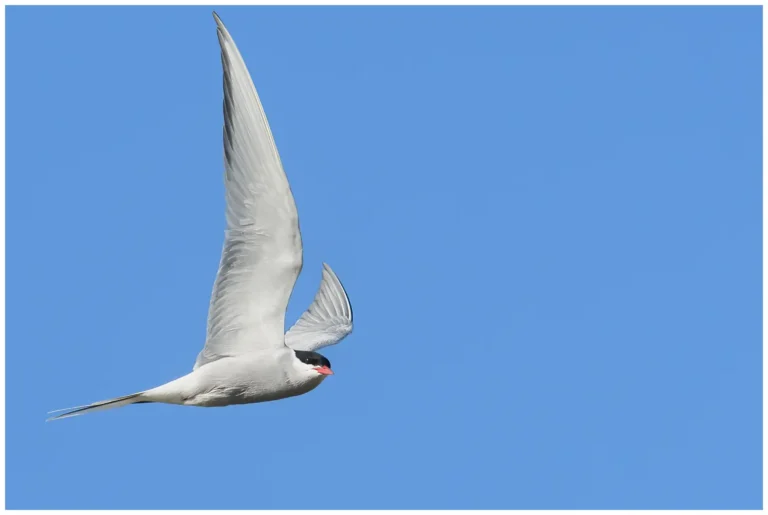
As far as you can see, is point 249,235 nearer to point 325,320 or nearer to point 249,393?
point 249,393

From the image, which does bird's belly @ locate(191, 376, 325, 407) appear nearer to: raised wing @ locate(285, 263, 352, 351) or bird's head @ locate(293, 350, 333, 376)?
bird's head @ locate(293, 350, 333, 376)

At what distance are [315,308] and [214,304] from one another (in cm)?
278

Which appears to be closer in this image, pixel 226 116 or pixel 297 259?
pixel 226 116

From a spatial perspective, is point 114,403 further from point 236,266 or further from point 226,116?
point 226,116

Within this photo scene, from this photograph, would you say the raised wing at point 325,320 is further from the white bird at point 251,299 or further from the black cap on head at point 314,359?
the black cap on head at point 314,359

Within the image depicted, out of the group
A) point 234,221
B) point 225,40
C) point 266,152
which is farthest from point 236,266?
point 225,40

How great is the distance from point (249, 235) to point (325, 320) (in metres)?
3.25

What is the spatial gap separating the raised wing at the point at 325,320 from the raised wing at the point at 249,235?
192 centimetres

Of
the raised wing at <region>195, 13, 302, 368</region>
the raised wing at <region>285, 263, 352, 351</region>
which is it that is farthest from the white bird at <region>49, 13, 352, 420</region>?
the raised wing at <region>285, 263, 352, 351</region>

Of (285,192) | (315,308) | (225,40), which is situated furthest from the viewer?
(315,308)

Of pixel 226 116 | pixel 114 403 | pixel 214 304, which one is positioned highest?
pixel 226 116

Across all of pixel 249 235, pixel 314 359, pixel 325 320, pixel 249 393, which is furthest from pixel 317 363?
pixel 325 320

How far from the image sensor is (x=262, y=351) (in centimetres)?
1327

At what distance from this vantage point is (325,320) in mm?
15680
